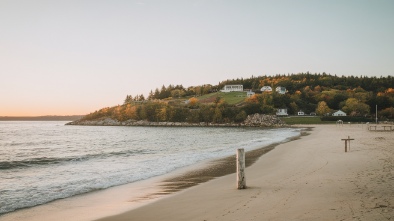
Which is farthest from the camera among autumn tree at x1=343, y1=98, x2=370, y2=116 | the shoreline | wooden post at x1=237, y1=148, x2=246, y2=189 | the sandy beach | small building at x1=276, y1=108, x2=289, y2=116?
small building at x1=276, y1=108, x2=289, y2=116

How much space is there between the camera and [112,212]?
384 inches

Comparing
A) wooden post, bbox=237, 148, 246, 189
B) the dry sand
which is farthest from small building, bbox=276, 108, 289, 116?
wooden post, bbox=237, 148, 246, 189

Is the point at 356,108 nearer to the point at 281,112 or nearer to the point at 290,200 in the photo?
the point at 281,112

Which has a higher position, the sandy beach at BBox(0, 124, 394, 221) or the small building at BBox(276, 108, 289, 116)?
the small building at BBox(276, 108, 289, 116)

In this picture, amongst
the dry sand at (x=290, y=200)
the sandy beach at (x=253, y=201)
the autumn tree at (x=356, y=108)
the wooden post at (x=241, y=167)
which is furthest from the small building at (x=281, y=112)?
the wooden post at (x=241, y=167)

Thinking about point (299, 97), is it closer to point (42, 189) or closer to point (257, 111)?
point (257, 111)

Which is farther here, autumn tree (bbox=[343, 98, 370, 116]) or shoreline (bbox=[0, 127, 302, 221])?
autumn tree (bbox=[343, 98, 370, 116])

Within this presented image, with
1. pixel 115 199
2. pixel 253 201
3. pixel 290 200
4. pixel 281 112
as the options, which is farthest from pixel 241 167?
pixel 281 112

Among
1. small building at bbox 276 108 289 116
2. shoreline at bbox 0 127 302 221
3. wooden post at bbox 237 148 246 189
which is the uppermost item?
small building at bbox 276 108 289 116

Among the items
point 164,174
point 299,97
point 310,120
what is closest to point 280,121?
point 310,120

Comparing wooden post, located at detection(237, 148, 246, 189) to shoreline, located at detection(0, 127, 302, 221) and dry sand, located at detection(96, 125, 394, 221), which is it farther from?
shoreline, located at detection(0, 127, 302, 221)

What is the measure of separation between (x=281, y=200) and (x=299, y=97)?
179017 mm

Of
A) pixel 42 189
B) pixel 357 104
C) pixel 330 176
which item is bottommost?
pixel 42 189

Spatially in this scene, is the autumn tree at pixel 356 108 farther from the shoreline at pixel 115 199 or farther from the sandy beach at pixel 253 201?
the shoreline at pixel 115 199
